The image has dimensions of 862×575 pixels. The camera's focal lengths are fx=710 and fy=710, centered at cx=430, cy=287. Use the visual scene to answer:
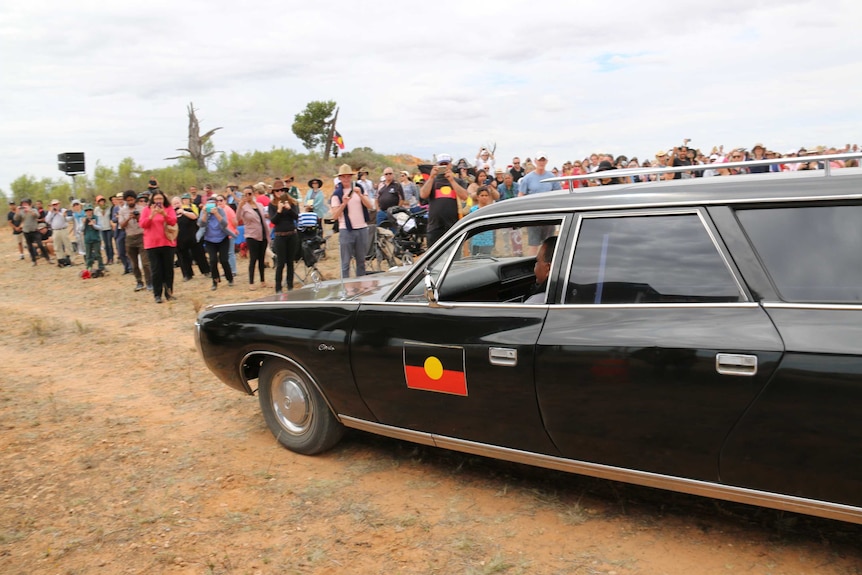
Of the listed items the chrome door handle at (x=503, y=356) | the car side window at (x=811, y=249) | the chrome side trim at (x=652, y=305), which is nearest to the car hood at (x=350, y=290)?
the chrome door handle at (x=503, y=356)

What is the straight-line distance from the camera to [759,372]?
109 inches

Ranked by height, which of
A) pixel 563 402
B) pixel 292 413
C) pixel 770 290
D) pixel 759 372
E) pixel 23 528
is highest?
pixel 770 290

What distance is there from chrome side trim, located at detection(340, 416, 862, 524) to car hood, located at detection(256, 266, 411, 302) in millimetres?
783

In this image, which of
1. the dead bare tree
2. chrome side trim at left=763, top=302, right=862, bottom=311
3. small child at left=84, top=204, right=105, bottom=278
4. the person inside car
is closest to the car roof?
the person inside car

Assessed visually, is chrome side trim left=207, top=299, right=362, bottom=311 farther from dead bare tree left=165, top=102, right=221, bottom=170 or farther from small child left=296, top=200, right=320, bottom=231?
dead bare tree left=165, top=102, right=221, bottom=170

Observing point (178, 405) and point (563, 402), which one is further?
point (178, 405)

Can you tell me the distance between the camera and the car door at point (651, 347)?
113 inches

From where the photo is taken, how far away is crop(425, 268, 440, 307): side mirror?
3.75m

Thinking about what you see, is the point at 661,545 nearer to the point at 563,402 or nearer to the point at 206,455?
the point at 563,402

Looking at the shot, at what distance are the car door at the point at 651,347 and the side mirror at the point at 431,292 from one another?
67 centimetres

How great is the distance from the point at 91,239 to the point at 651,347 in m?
16.5

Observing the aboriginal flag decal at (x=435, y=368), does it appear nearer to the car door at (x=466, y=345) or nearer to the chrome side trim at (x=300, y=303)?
the car door at (x=466, y=345)

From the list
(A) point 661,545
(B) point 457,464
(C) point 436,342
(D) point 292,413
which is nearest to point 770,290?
(A) point 661,545

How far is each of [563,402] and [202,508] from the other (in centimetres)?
221
